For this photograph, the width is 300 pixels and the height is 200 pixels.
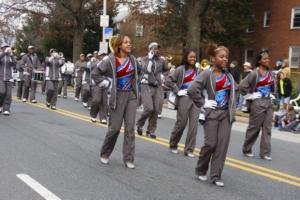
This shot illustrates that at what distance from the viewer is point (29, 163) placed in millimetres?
7348

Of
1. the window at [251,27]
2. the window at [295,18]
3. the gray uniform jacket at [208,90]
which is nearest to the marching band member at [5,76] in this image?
the gray uniform jacket at [208,90]

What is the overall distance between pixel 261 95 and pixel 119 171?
311 centimetres

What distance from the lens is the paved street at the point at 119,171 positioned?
5941 mm

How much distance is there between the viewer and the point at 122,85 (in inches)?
285

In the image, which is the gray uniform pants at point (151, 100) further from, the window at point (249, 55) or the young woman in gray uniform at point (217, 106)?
the window at point (249, 55)

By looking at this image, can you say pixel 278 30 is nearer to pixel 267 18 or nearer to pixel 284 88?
pixel 267 18

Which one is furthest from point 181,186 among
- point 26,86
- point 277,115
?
point 26,86

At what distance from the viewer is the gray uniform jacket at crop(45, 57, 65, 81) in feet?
51.7

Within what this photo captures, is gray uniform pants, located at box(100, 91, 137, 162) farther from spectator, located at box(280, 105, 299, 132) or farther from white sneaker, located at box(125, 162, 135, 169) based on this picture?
spectator, located at box(280, 105, 299, 132)

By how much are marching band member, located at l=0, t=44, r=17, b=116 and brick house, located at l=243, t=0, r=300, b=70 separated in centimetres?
2585

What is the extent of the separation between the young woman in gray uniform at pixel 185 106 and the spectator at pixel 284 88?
573 cm

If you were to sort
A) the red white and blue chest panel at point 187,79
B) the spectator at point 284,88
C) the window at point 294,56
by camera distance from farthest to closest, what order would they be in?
the window at point 294,56 < the spectator at point 284,88 < the red white and blue chest panel at point 187,79

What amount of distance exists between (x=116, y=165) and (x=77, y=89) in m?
13.0

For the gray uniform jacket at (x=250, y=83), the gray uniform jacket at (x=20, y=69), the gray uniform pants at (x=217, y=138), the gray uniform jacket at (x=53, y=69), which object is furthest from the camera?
the gray uniform jacket at (x=20, y=69)
